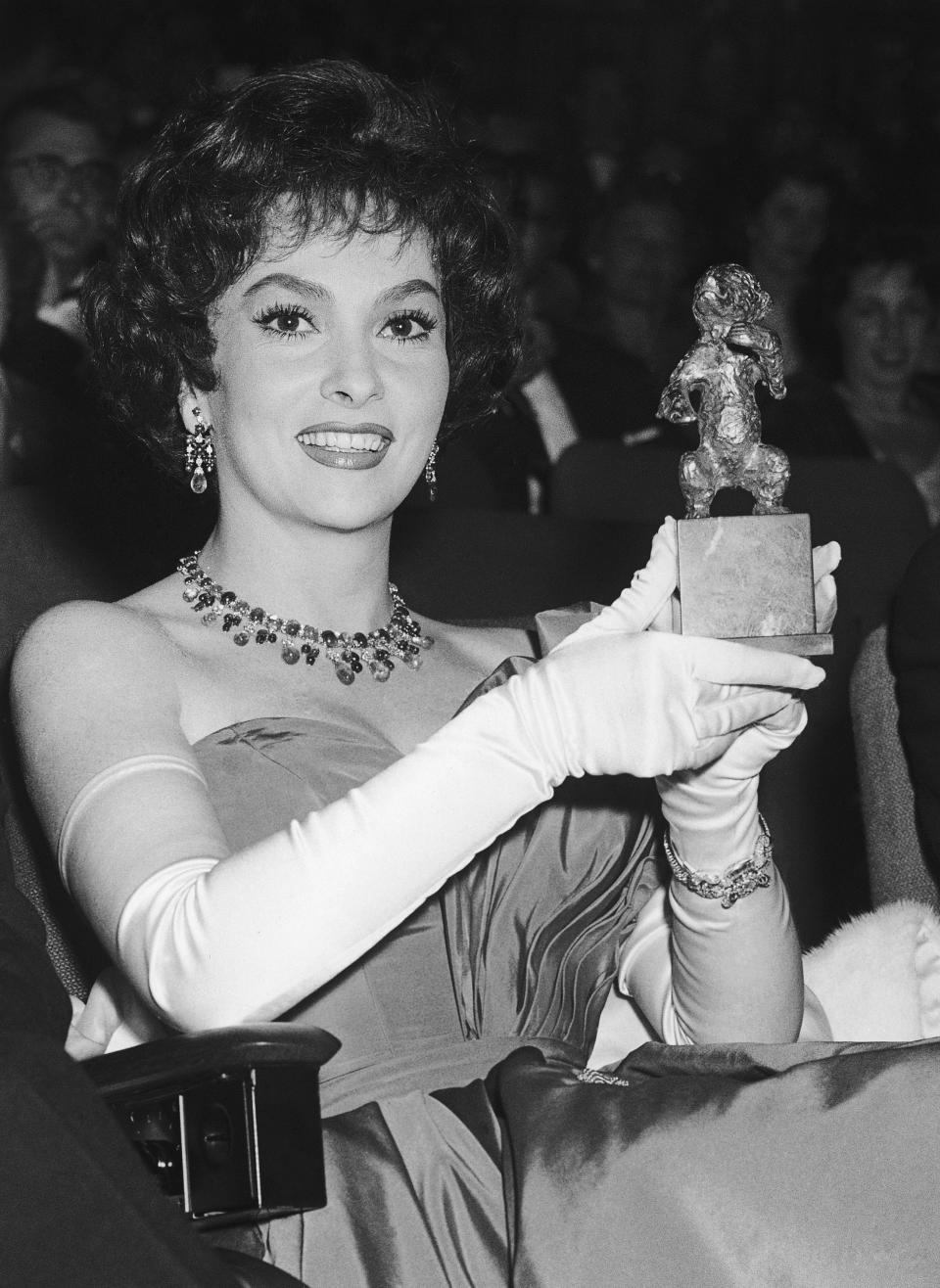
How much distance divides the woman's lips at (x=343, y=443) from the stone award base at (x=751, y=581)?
39 centimetres

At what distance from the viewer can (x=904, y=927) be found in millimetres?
1632

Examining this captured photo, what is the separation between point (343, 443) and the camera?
1.59m

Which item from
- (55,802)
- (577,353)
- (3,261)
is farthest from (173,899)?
(577,353)

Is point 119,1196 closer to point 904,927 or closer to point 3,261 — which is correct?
point 904,927

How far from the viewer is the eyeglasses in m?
3.54

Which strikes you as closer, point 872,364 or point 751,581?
point 751,581

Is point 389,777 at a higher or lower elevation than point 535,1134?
higher

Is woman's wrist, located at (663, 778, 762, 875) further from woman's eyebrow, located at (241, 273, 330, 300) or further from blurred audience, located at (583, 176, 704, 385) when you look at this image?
blurred audience, located at (583, 176, 704, 385)

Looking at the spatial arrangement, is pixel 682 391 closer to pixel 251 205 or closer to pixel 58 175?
pixel 251 205

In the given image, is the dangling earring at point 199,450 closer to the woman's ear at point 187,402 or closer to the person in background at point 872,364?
the woman's ear at point 187,402

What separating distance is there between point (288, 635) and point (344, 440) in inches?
7.8

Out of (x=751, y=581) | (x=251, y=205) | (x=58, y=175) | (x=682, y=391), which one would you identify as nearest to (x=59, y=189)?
(x=58, y=175)

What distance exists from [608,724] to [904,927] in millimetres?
473

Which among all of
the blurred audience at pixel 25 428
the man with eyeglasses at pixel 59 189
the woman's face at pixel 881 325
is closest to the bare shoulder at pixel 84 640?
the blurred audience at pixel 25 428
